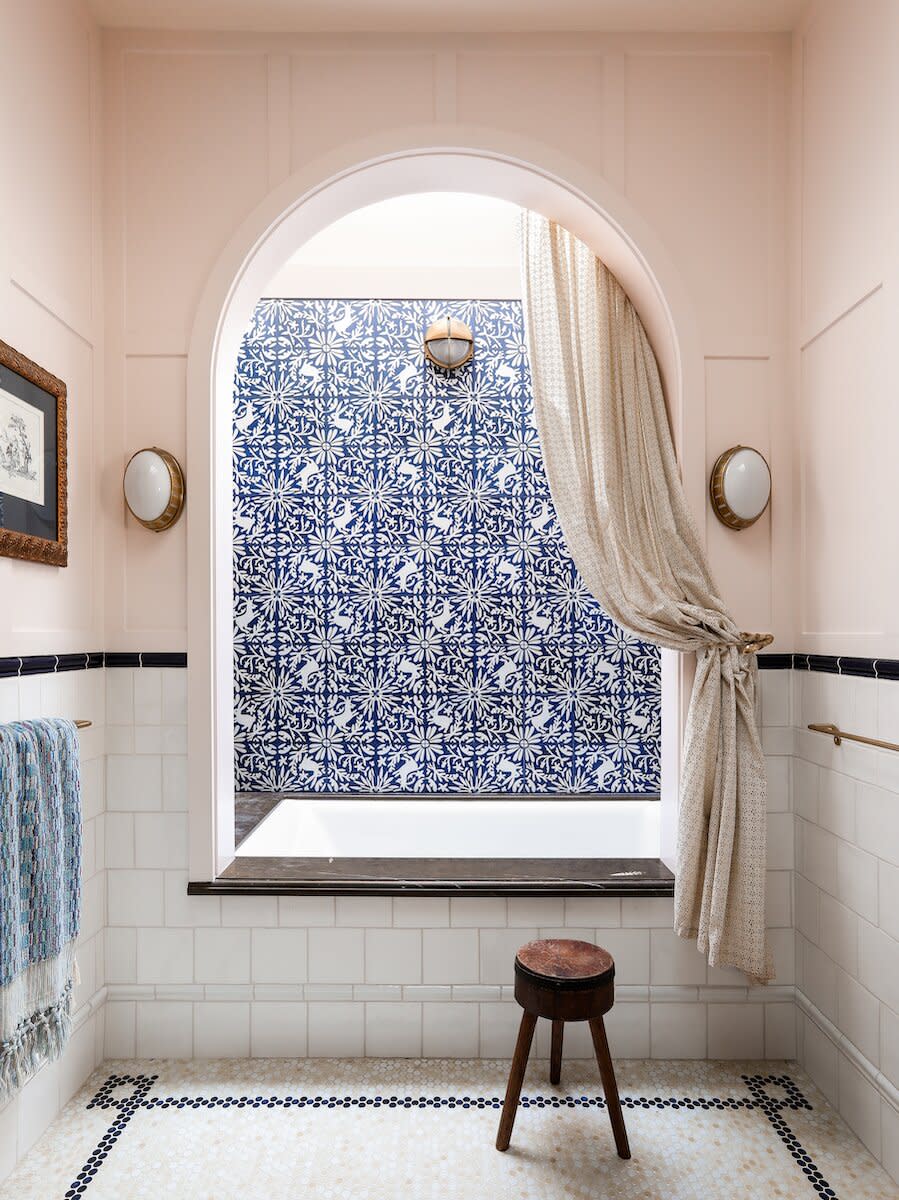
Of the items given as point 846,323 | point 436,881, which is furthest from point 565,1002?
point 846,323

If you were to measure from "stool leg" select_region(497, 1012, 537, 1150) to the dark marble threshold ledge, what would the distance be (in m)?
0.37

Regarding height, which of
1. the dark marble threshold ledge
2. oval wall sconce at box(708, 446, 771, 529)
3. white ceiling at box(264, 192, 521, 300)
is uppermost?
white ceiling at box(264, 192, 521, 300)

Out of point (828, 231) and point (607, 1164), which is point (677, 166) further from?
point (607, 1164)

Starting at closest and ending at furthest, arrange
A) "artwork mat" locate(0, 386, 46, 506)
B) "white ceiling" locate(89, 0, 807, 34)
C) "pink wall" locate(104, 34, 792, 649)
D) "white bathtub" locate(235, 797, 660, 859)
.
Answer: "artwork mat" locate(0, 386, 46, 506) → "white ceiling" locate(89, 0, 807, 34) → "pink wall" locate(104, 34, 792, 649) → "white bathtub" locate(235, 797, 660, 859)

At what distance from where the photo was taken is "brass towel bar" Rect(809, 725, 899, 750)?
1660 millimetres

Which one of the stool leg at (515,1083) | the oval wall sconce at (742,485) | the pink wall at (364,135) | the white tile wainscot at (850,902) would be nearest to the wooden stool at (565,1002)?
the stool leg at (515,1083)

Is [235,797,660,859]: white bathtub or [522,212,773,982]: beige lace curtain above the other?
[522,212,773,982]: beige lace curtain

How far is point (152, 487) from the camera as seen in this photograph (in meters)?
2.03

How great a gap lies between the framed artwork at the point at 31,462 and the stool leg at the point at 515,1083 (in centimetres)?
154

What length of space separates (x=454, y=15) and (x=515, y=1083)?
264cm

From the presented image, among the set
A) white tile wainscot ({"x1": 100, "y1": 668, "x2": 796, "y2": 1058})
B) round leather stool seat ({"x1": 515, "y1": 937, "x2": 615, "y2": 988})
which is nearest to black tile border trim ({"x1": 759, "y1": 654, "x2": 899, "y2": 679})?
white tile wainscot ({"x1": 100, "y1": 668, "x2": 796, "y2": 1058})

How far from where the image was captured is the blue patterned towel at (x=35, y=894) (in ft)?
4.62

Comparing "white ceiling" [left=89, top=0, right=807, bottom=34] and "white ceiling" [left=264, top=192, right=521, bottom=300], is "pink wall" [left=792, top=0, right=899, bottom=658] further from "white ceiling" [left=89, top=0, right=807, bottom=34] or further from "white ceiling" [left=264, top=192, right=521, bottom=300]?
"white ceiling" [left=264, top=192, right=521, bottom=300]

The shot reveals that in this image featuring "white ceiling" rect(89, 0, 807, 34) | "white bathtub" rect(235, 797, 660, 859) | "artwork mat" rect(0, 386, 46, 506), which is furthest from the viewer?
"white bathtub" rect(235, 797, 660, 859)
